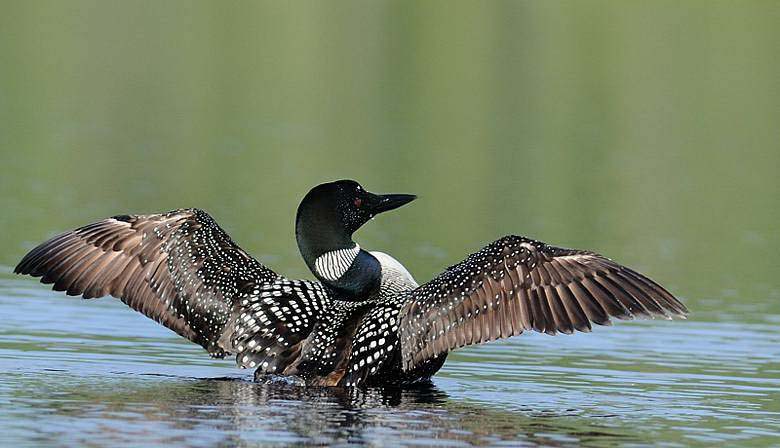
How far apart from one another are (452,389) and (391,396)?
1.85ft

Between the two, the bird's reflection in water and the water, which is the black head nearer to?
the water

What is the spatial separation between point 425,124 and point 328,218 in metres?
18.5

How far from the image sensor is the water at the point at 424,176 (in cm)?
831

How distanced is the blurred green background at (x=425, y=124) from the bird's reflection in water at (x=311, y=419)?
5021 mm

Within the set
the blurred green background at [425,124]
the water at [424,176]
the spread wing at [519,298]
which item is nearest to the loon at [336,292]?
the spread wing at [519,298]

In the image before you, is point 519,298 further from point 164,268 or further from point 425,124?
point 425,124

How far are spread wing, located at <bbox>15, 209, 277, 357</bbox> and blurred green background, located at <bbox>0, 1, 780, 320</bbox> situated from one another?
3756 millimetres

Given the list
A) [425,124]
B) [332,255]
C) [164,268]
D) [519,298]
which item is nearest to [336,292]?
[332,255]

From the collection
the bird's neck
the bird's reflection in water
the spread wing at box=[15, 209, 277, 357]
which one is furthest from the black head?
the bird's reflection in water

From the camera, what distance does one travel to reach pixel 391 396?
8930 mm

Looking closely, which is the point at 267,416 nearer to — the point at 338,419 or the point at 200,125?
the point at 338,419

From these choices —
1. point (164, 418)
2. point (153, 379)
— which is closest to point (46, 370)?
point (153, 379)

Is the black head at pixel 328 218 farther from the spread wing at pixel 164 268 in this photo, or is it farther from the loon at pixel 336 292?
the spread wing at pixel 164 268

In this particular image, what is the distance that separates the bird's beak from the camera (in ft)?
33.0
